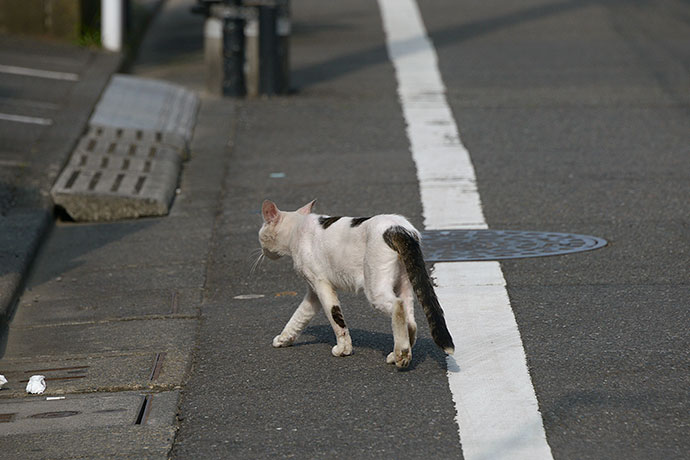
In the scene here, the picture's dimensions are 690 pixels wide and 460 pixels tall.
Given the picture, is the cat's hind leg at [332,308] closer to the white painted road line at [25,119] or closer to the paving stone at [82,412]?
the paving stone at [82,412]

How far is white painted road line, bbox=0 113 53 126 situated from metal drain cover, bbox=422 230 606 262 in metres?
4.94

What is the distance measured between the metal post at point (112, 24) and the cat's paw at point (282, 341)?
32.9 ft

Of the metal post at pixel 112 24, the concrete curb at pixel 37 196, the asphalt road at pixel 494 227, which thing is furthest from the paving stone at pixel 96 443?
the metal post at pixel 112 24

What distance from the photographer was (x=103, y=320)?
21.8ft

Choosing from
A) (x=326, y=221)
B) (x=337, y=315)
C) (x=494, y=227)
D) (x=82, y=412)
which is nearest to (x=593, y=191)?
(x=494, y=227)

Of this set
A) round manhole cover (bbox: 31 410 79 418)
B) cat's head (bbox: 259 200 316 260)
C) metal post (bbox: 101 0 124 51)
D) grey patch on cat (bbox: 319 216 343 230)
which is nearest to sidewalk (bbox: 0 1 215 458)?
round manhole cover (bbox: 31 410 79 418)

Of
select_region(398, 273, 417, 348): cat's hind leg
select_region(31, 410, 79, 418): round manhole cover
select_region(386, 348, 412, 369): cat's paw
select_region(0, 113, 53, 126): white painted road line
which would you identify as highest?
select_region(398, 273, 417, 348): cat's hind leg

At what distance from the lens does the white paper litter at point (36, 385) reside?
5.48 metres

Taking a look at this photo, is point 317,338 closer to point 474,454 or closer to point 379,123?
point 474,454

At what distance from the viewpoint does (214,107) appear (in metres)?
12.5

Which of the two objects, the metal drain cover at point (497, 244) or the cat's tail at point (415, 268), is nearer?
the cat's tail at point (415, 268)

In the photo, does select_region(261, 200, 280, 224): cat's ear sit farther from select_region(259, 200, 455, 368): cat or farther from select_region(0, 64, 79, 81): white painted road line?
select_region(0, 64, 79, 81): white painted road line

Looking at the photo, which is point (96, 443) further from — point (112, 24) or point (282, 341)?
point (112, 24)

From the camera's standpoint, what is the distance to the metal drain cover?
293 inches
